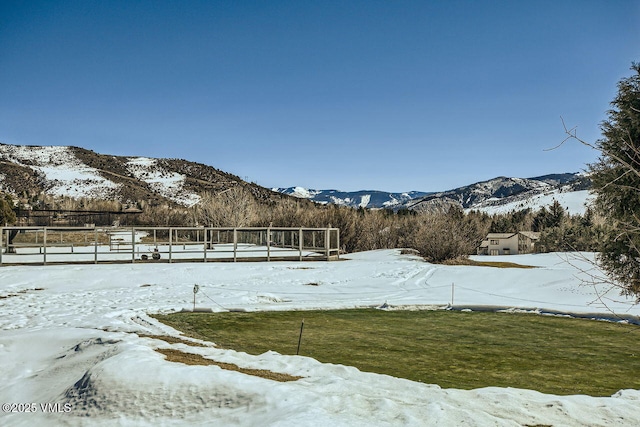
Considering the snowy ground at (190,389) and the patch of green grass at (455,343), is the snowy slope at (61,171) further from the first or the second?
the patch of green grass at (455,343)

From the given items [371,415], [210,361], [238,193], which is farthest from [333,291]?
[238,193]

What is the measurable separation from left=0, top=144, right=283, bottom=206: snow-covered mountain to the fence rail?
5523cm

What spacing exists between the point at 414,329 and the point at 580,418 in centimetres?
558

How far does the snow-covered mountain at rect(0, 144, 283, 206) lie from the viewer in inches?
3861

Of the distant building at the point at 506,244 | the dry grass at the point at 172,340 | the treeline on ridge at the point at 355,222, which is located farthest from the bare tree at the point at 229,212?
the distant building at the point at 506,244

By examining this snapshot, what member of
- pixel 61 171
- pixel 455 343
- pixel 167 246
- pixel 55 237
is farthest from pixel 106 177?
pixel 455 343

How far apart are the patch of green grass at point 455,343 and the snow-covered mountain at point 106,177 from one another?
84662 mm

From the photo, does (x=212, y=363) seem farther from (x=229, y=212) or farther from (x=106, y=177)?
(x=106, y=177)

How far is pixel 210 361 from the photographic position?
6.88 m

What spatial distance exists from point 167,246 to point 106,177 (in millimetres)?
79356

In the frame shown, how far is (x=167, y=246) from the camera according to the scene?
3881cm

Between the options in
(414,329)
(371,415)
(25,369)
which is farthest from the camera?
(414,329)

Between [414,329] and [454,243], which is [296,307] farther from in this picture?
[454,243]

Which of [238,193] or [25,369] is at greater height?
[238,193]
